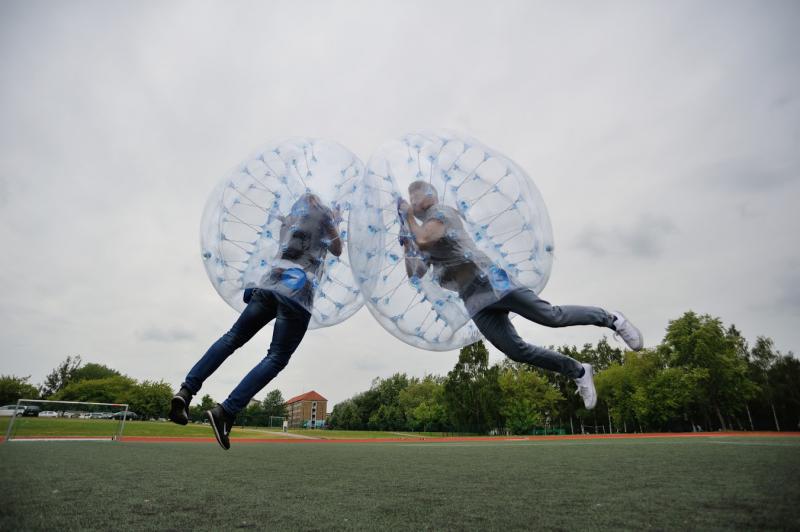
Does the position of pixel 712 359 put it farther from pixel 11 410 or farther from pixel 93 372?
pixel 93 372

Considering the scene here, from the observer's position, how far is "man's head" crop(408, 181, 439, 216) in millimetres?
4229

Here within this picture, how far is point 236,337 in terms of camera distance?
176 inches

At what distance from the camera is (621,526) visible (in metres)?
3.28

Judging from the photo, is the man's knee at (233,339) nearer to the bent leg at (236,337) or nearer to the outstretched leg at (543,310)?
the bent leg at (236,337)

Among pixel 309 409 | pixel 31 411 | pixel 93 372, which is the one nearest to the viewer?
pixel 31 411

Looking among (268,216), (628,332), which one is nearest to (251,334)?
(268,216)

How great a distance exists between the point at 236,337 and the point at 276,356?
46 centimetres

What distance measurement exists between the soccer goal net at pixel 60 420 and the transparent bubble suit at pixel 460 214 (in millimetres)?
18117

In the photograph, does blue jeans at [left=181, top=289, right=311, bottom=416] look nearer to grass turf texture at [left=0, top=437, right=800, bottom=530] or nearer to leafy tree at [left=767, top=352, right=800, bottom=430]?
grass turf texture at [left=0, top=437, right=800, bottom=530]

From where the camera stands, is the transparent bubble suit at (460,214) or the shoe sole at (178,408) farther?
the transparent bubble suit at (460,214)

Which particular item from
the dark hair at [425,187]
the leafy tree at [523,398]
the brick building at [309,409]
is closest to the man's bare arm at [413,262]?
the dark hair at [425,187]

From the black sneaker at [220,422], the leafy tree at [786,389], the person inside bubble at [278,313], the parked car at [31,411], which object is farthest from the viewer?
the leafy tree at [786,389]

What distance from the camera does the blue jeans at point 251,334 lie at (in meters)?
4.25

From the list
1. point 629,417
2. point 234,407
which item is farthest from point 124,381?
point 234,407
